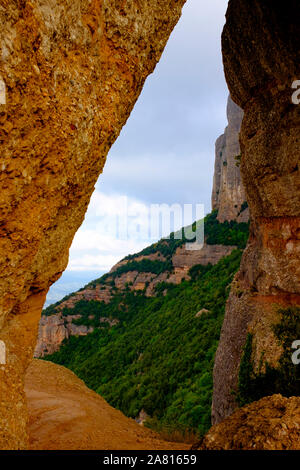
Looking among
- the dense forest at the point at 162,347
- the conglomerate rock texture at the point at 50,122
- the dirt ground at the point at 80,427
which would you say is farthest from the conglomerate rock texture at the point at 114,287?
the conglomerate rock texture at the point at 50,122

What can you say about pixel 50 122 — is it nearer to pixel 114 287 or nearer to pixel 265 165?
pixel 265 165

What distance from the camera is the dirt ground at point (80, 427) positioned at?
6.43 meters

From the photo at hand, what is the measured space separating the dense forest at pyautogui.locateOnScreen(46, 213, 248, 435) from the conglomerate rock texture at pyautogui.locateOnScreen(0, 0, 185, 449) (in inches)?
314

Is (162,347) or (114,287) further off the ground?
(114,287)

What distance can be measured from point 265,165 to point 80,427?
11.3 meters

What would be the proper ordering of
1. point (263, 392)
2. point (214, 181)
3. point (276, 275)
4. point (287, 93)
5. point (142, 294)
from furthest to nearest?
1. point (214, 181)
2. point (142, 294)
3. point (276, 275)
4. point (287, 93)
5. point (263, 392)

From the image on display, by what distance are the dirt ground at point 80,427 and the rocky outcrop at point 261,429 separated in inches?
133

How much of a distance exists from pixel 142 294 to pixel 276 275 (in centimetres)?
4369

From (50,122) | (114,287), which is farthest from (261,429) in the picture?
(114,287)

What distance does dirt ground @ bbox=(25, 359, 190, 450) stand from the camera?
6.43 meters

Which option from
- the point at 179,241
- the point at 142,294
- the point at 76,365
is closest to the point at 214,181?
the point at 179,241

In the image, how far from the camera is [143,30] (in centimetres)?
468

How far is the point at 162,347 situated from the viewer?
91.4 ft
